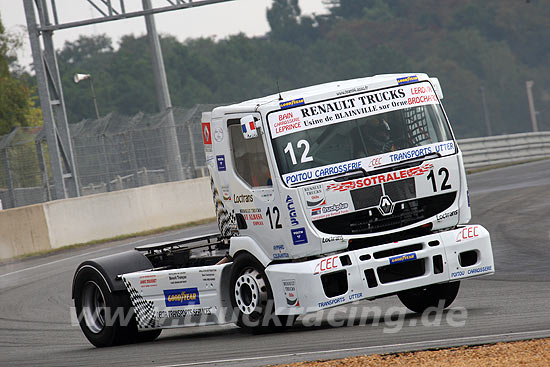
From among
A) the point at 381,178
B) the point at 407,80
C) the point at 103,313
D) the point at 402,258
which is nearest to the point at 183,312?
the point at 103,313

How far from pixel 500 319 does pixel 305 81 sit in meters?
122

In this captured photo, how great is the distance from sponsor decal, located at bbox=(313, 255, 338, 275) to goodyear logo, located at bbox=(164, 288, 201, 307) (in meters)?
1.56

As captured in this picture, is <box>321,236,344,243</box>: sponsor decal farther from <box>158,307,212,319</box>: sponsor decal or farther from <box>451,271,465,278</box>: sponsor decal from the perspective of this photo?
<box>158,307,212,319</box>: sponsor decal

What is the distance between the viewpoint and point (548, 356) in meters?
6.66

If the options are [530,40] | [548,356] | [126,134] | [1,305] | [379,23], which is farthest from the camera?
[379,23]

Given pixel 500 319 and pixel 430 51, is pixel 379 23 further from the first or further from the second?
pixel 500 319

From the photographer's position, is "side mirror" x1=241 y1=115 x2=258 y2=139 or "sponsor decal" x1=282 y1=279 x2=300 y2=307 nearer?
"sponsor decal" x1=282 y1=279 x2=300 y2=307

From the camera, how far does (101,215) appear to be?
25.6 meters

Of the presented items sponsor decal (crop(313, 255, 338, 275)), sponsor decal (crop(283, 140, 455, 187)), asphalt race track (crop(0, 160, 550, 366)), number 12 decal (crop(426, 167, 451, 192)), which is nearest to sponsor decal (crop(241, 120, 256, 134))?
sponsor decal (crop(283, 140, 455, 187))

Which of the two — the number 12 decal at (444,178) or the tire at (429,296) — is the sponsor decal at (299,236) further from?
the tire at (429,296)

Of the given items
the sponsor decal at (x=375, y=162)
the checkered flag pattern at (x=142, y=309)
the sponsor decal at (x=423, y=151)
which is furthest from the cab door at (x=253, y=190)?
the checkered flag pattern at (x=142, y=309)

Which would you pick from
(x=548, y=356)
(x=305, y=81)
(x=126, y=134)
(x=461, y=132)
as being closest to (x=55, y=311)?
(x=548, y=356)

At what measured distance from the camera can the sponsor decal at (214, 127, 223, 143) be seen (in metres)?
9.89

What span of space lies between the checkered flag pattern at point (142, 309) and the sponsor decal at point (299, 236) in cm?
206
